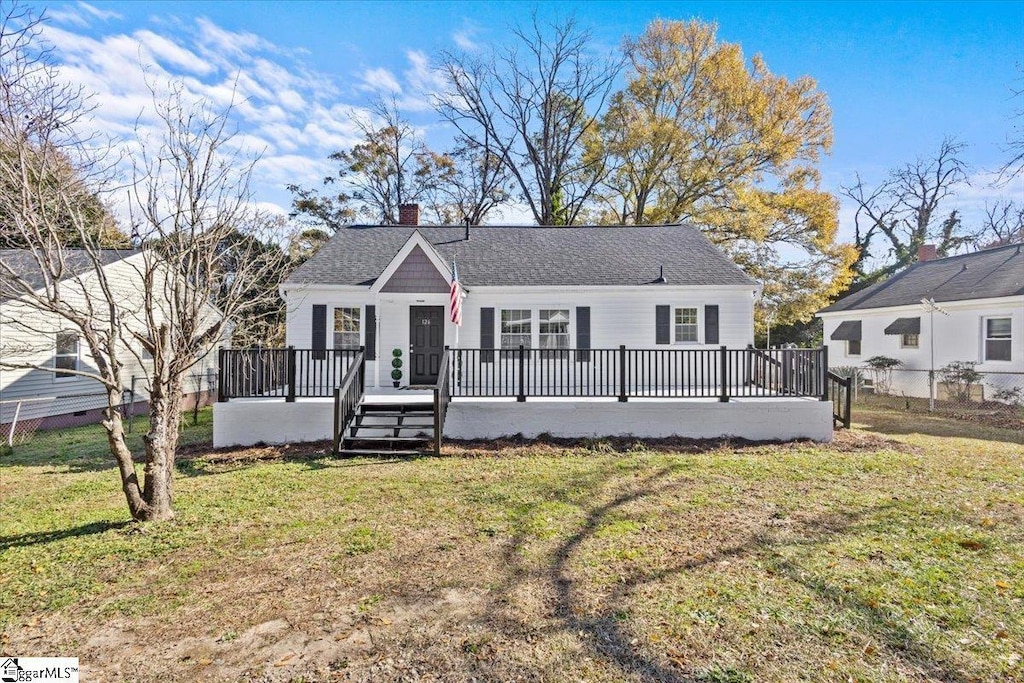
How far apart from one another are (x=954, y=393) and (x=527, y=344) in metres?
14.2

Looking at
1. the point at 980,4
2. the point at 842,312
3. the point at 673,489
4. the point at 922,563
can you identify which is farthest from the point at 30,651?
the point at 842,312

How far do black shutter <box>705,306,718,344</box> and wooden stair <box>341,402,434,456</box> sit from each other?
295 inches

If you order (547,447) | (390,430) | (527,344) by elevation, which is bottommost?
(547,447)

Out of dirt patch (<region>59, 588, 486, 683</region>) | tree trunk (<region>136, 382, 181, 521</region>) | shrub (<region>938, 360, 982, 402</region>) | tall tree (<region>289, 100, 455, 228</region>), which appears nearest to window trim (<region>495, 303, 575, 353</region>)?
tree trunk (<region>136, 382, 181, 521</region>)

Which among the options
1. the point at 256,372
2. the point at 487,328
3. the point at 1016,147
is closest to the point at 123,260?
the point at 256,372

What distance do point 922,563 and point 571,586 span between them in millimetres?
3169

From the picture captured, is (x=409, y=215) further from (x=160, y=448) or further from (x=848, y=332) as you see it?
Answer: (x=848, y=332)

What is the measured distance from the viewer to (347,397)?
8.94 m

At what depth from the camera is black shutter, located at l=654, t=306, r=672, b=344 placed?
12.3m

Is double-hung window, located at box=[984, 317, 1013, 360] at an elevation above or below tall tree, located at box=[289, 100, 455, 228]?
below

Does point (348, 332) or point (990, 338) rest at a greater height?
point (348, 332)

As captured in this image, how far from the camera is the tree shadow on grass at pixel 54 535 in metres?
4.82

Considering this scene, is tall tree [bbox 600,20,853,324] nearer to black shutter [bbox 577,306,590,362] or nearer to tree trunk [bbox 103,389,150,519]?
black shutter [bbox 577,306,590,362]

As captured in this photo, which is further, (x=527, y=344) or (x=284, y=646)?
(x=527, y=344)
